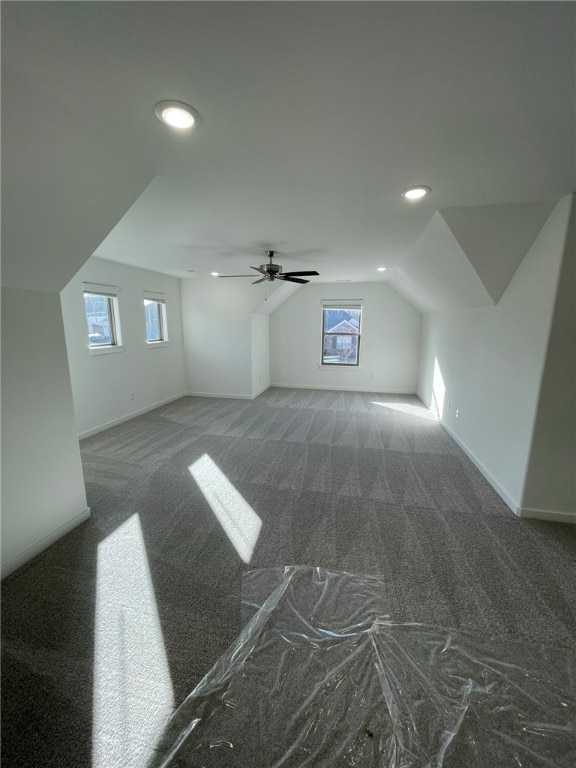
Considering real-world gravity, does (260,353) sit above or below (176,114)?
below

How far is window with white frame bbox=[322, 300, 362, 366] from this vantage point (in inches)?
255

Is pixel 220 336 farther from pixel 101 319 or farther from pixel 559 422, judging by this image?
pixel 559 422

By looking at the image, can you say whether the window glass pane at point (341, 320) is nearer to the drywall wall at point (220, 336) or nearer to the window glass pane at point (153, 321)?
the drywall wall at point (220, 336)

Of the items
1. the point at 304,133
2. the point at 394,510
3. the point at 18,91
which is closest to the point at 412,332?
the point at 394,510

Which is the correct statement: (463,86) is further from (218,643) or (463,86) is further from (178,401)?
(178,401)

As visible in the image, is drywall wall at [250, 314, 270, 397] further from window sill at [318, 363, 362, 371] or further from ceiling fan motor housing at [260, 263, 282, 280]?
ceiling fan motor housing at [260, 263, 282, 280]

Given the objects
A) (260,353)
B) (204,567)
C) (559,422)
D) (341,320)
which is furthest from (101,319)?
(559,422)

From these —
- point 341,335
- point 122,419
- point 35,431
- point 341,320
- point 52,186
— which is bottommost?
point 122,419

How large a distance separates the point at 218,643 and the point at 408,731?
84cm

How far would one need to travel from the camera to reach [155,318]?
5.41 meters

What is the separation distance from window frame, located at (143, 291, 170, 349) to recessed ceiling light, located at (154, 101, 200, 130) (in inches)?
156

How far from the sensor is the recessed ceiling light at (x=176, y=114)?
126 centimetres

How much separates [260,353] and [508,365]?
4.51 meters

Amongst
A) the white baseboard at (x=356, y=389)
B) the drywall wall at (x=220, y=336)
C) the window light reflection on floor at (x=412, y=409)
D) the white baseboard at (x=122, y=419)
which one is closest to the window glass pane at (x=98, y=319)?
the white baseboard at (x=122, y=419)
